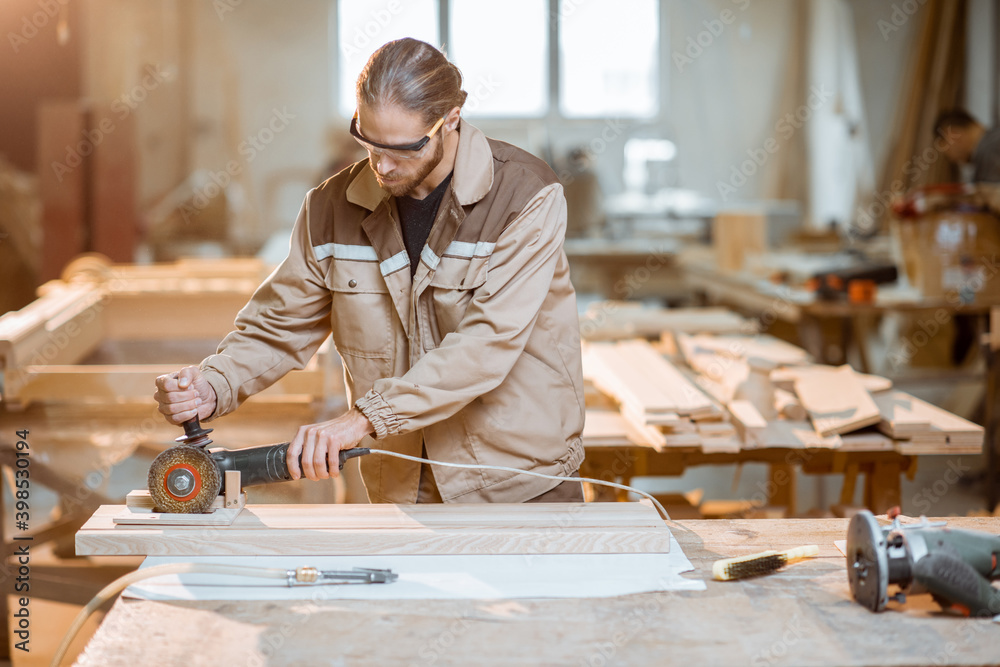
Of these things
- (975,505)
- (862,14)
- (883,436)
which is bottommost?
(975,505)

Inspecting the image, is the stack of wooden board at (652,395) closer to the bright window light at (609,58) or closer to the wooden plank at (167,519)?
the wooden plank at (167,519)

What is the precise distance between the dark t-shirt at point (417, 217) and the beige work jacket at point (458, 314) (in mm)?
31

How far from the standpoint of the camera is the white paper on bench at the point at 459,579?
1.58 meters

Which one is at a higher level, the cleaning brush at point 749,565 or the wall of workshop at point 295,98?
the wall of workshop at point 295,98

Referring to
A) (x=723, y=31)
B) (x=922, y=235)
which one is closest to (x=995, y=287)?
(x=922, y=235)

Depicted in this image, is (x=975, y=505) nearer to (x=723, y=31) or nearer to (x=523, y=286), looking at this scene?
(x=523, y=286)

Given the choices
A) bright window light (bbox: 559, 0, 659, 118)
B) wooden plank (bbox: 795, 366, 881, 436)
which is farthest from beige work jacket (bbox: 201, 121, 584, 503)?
bright window light (bbox: 559, 0, 659, 118)

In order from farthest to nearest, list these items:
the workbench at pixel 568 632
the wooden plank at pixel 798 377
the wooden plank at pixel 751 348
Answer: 1. the wooden plank at pixel 751 348
2. the wooden plank at pixel 798 377
3. the workbench at pixel 568 632

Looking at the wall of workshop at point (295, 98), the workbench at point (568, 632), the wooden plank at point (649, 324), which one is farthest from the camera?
the wall of workshop at point (295, 98)

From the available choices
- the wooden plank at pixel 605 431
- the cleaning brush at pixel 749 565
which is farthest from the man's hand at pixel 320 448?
the wooden plank at pixel 605 431

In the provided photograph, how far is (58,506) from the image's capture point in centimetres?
436

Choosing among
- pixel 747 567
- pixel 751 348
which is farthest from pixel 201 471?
pixel 751 348

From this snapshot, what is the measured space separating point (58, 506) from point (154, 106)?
7.47 m

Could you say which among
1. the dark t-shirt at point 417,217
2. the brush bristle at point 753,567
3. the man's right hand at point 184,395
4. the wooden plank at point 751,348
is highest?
the dark t-shirt at point 417,217
